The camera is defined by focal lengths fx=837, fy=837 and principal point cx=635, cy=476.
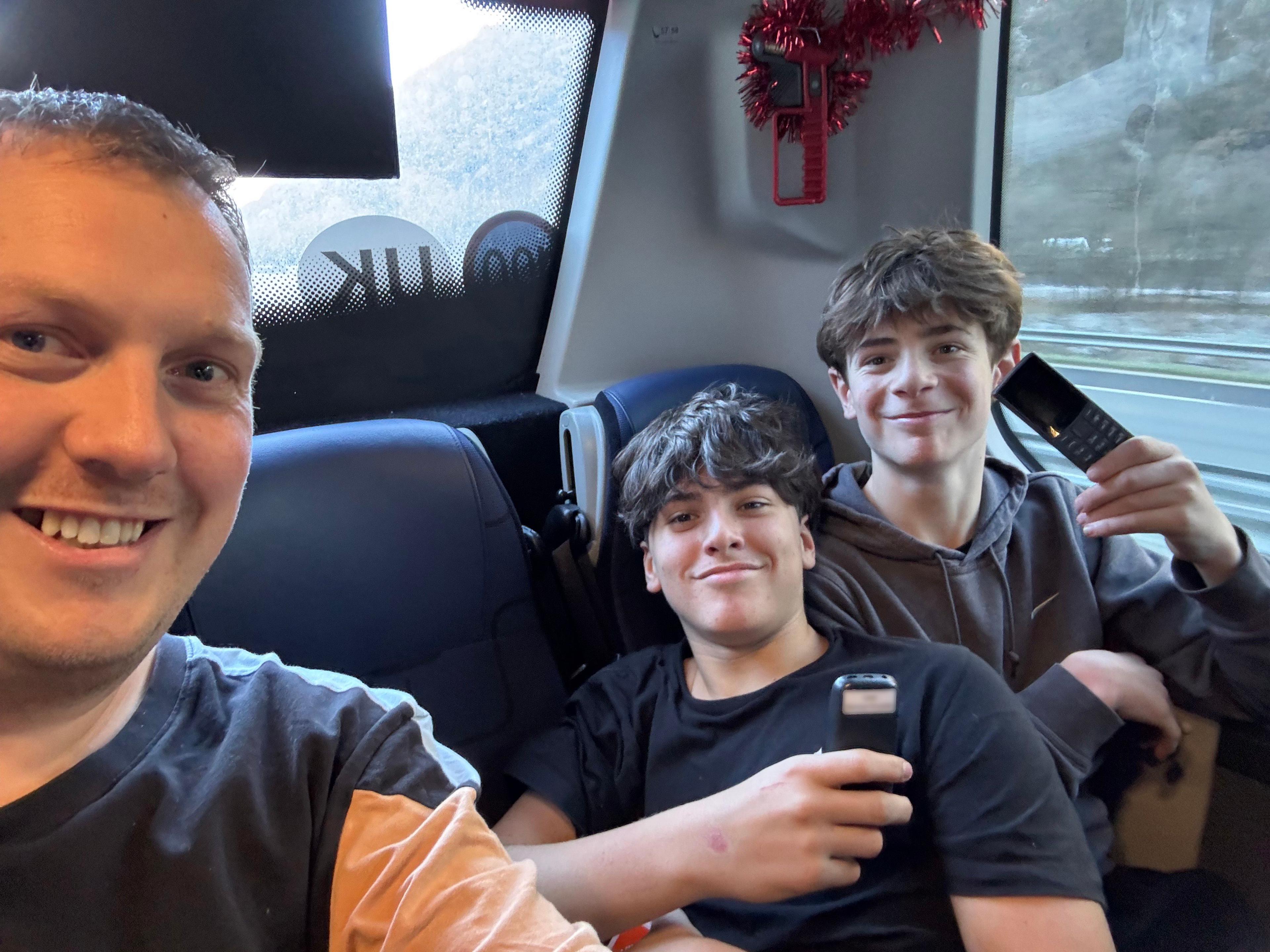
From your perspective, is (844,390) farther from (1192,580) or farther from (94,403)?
(94,403)

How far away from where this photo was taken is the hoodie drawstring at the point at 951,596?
1396mm

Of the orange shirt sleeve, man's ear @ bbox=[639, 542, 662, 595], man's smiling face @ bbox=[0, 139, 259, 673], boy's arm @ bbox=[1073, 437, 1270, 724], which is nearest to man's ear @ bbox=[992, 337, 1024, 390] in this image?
boy's arm @ bbox=[1073, 437, 1270, 724]

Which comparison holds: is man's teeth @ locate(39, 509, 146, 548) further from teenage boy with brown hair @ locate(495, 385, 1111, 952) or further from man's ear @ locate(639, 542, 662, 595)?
man's ear @ locate(639, 542, 662, 595)

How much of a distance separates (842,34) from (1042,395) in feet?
3.52

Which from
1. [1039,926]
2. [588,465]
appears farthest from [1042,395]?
[588,465]

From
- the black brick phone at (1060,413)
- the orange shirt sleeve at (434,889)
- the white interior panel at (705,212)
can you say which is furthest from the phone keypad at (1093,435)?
the orange shirt sleeve at (434,889)

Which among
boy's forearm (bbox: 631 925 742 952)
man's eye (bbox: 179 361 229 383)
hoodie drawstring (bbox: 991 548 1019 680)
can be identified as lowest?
boy's forearm (bbox: 631 925 742 952)

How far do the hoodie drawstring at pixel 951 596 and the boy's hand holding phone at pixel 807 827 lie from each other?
0.44 metres

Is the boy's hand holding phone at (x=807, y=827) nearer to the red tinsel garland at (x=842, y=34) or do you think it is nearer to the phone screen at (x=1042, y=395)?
the phone screen at (x=1042, y=395)

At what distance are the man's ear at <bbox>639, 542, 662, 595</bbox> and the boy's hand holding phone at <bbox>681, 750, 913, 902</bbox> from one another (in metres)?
0.44

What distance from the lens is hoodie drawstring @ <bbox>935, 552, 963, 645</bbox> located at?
1.40 metres

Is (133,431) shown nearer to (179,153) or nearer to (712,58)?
(179,153)

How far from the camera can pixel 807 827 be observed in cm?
99

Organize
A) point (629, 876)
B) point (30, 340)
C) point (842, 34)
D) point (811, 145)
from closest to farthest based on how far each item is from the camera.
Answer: point (30, 340)
point (629, 876)
point (842, 34)
point (811, 145)
